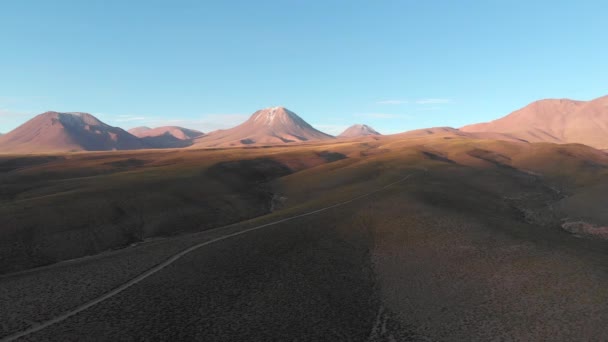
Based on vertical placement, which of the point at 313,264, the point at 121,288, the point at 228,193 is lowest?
the point at 313,264

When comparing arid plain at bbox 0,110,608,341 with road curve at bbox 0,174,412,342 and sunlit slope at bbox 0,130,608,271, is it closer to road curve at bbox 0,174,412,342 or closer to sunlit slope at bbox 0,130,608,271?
A: sunlit slope at bbox 0,130,608,271

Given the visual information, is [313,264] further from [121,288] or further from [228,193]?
[228,193]

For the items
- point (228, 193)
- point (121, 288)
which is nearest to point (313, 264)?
point (121, 288)

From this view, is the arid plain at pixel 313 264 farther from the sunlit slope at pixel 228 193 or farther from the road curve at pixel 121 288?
the road curve at pixel 121 288

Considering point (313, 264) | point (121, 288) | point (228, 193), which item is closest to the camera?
point (121, 288)

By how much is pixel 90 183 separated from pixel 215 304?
78.9 m

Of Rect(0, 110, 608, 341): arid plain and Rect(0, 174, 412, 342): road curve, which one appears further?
Rect(0, 110, 608, 341): arid plain

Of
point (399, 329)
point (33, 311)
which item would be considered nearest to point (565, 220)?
point (399, 329)

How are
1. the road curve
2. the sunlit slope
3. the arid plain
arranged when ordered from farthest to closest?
the sunlit slope, the arid plain, the road curve

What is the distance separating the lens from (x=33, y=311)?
96.0 feet

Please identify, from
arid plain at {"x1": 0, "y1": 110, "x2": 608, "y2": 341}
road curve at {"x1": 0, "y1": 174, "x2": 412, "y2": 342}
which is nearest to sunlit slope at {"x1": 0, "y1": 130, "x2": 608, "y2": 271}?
arid plain at {"x1": 0, "y1": 110, "x2": 608, "y2": 341}

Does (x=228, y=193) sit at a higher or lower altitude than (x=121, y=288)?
higher

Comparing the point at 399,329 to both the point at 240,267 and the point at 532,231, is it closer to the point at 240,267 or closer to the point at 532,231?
the point at 240,267

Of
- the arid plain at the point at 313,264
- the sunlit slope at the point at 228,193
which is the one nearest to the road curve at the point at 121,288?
the arid plain at the point at 313,264
